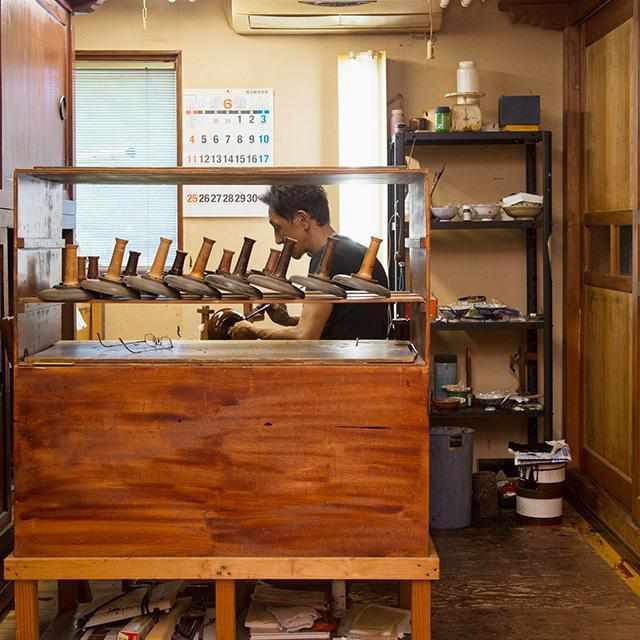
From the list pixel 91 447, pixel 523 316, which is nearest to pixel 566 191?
pixel 523 316

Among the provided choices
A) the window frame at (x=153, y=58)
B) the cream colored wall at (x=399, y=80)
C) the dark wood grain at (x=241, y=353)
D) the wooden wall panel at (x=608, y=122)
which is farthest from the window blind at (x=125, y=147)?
the dark wood grain at (x=241, y=353)

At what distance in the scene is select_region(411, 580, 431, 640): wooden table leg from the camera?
3.04m

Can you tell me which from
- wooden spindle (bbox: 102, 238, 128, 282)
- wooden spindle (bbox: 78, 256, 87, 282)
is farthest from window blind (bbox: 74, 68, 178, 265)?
wooden spindle (bbox: 102, 238, 128, 282)

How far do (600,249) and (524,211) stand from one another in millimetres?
426

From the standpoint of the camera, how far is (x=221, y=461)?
3072 millimetres

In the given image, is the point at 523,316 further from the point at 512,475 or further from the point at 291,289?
the point at 291,289

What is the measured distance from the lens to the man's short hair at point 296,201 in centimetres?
429

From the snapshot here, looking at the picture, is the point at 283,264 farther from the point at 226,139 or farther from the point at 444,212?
the point at 226,139

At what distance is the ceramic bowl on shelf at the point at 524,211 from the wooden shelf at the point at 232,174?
2.54m

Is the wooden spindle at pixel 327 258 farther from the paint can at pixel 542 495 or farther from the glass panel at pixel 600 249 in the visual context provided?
the glass panel at pixel 600 249

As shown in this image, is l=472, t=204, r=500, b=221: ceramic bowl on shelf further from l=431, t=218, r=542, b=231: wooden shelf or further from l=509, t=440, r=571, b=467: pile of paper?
l=509, t=440, r=571, b=467: pile of paper

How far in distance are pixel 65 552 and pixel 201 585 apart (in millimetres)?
785

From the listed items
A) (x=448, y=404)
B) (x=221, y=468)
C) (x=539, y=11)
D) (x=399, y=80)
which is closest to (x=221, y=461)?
(x=221, y=468)

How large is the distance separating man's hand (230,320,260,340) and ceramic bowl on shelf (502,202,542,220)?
70.0 inches
